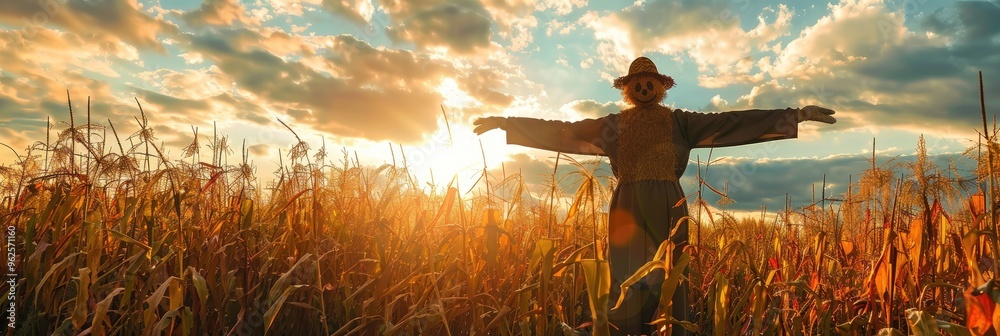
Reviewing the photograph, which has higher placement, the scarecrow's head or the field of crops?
the scarecrow's head

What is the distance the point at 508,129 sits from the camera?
17.3ft

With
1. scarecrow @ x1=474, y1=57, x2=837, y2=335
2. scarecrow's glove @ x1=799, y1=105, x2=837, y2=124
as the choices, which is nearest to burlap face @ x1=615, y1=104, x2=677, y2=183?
scarecrow @ x1=474, y1=57, x2=837, y2=335

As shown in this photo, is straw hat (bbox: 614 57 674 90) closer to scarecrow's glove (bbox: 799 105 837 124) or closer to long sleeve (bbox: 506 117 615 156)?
long sleeve (bbox: 506 117 615 156)

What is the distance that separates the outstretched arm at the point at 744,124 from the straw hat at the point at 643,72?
0.97 ft

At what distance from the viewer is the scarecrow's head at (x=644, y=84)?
5.06m

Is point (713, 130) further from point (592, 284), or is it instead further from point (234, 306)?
point (234, 306)

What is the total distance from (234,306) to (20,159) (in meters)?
2.93

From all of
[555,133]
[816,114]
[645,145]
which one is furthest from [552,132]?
[816,114]

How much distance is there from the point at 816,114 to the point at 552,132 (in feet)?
6.75

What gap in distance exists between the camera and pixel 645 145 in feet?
15.6

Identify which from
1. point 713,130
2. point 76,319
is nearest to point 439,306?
point 76,319

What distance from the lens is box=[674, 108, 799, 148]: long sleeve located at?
4.66 metres

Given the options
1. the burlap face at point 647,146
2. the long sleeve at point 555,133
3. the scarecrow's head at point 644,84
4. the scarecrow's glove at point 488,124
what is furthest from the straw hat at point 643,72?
the scarecrow's glove at point 488,124

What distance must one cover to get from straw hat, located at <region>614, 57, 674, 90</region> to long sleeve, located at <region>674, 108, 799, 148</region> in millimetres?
286
